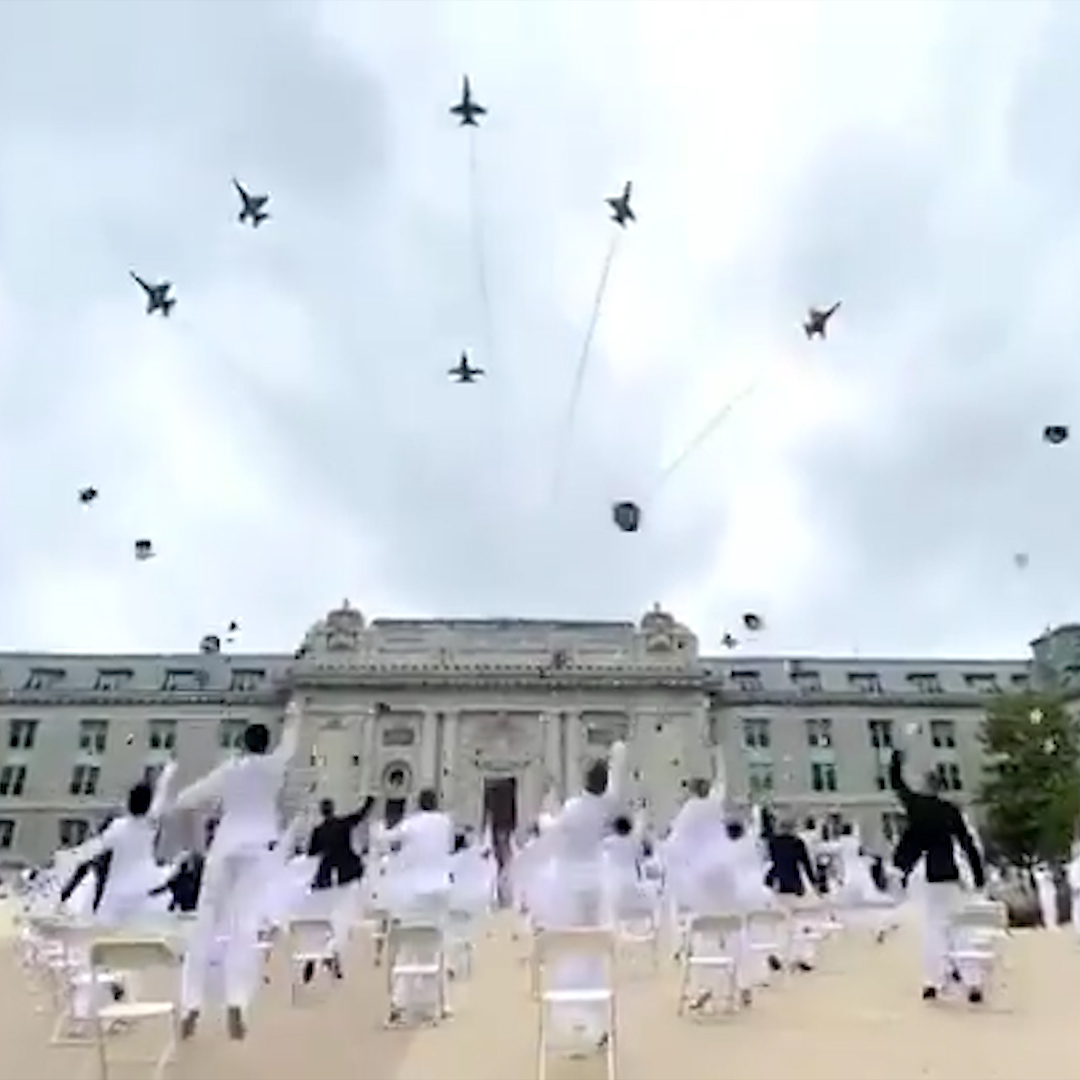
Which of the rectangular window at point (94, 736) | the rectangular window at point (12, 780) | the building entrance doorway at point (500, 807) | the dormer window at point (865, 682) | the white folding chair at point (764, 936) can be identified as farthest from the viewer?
the dormer window at point (865, 682)

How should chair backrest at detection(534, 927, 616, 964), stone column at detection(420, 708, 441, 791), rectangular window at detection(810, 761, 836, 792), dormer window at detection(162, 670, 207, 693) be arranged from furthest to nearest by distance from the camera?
dormer window at detection(162, 670, 207, 693)
rectangular window at detection(810, 761, 836, 792)
stone column at detection(420, 708, 441, 791)
chair backrest at detection(534, 927, 616, 964)

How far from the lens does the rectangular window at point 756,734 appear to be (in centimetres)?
6625

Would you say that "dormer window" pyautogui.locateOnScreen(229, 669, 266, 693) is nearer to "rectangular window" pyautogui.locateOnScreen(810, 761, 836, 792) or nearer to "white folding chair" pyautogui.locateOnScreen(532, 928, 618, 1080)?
"rectangular window" pyautogui.locateOnScreen(810, 761, 836, 792)

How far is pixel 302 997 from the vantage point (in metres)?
11.1

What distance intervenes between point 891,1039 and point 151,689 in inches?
2551

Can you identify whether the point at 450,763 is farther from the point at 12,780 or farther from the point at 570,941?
the point at 570,941

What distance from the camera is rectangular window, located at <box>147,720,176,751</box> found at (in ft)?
216

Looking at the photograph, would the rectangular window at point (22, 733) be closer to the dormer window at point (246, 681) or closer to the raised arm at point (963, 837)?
the dormer window at point (246, 681)

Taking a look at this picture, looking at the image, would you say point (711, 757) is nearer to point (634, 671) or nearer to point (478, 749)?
point (634, 671)

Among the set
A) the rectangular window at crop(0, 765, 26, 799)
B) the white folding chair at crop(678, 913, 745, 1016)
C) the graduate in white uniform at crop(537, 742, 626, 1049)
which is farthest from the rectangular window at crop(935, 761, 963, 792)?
the graduate in white uniform at crop(537, 742, 626, 1049)

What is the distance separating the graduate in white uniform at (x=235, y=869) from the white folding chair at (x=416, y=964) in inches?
45.6

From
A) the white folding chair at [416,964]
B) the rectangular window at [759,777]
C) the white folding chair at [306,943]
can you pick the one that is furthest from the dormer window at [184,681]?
the white folding chair at [416,964]

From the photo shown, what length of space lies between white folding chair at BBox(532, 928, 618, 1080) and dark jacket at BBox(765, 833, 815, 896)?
6.80m

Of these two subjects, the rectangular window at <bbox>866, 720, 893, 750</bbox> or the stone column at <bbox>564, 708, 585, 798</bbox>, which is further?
the rectangular window at <bbox>866, 720, 893, 750</bbox>
